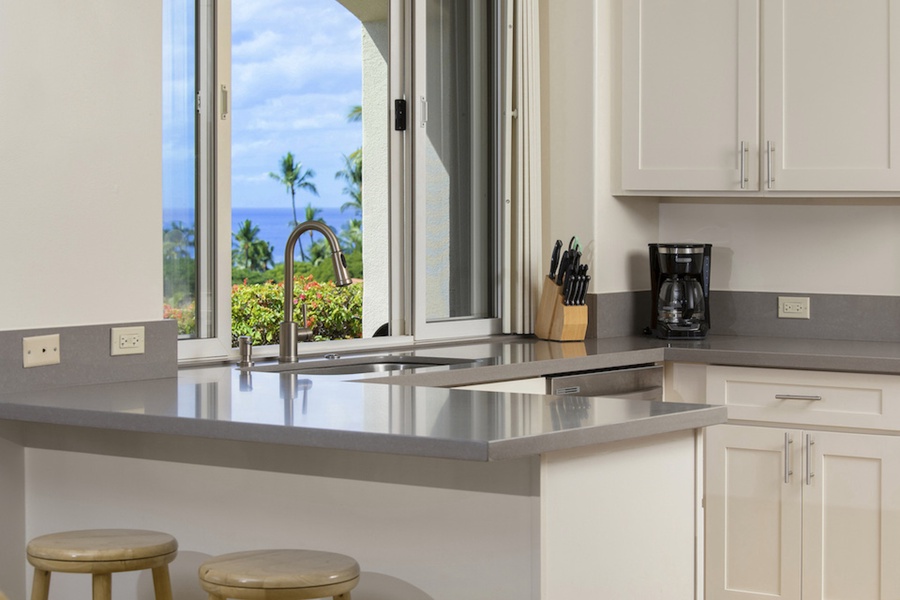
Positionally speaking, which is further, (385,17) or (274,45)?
(274,45)

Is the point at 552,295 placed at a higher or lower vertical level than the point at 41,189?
lower

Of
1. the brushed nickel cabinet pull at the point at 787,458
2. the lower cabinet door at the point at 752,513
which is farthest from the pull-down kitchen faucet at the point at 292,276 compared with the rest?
the brushed nickel cabinet pull at the point at 787,458

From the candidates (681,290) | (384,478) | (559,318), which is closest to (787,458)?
(681,290)

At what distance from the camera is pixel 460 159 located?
13.5 ft

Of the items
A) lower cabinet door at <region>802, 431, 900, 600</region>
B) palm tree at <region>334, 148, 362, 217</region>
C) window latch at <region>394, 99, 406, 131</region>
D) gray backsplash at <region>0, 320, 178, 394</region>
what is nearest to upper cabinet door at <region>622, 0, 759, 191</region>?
window latch at <region>394, 99, 406, 131</region>

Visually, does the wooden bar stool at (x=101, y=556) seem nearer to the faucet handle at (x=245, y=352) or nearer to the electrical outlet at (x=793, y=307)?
the faucet handle at (x=245, y=352)

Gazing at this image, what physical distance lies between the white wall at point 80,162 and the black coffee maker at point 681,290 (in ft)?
6.59

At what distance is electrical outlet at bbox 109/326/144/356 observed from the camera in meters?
2.63

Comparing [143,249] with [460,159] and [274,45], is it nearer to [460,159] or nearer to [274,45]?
[460,159]

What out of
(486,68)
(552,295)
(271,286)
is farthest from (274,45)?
(552,295)

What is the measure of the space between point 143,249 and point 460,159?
167 centimetres

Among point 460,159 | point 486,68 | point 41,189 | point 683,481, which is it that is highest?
point 486,68

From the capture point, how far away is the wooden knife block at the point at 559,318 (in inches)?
157

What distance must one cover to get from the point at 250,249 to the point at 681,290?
517 centimetres
